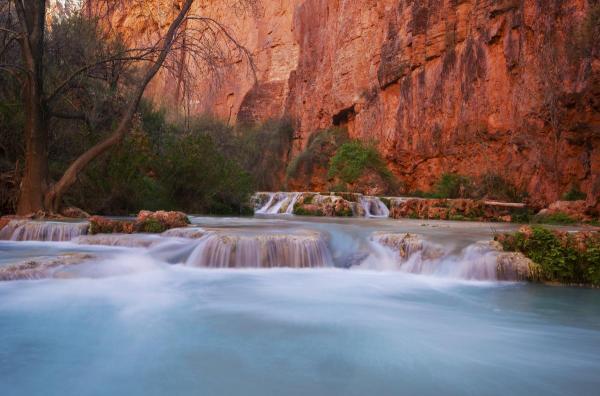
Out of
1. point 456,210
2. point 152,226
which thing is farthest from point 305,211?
point 152,226

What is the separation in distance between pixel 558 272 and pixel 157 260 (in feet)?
17.5

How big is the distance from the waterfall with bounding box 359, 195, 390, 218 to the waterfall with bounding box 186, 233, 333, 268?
10.3m

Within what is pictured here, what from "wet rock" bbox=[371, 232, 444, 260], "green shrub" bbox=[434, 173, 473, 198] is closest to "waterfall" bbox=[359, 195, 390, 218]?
"green shrub" bbox=[434, 173, 473, 198]

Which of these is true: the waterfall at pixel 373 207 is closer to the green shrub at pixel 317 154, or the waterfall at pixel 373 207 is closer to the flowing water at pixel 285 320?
the flowing water at pixel 285 320

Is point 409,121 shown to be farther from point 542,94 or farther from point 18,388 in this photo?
point 18,388

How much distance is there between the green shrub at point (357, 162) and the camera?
25047mm

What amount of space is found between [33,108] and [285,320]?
7620 mm

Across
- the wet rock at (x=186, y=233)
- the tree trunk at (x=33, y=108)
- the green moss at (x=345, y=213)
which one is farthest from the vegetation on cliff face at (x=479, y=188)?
the tree trunk at (x=33, y=108)

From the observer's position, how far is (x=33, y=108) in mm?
9242

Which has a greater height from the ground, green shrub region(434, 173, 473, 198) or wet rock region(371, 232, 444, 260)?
green shrub region(434, 173, 473, 198)

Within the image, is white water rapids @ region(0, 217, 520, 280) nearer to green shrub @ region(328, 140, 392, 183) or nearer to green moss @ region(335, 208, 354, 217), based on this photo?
green moss @ region(335, 208, 354, 217)

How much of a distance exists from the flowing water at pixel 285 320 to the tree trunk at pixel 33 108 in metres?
2.28

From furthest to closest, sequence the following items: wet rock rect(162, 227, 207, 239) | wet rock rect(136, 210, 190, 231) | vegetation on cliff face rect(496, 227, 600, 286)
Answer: wet rock rect(136, 210, 190, 231) < wet rock rect(162, 227, 207, 239) < vegetation on cliff face rect(496, 227, 600, 286)

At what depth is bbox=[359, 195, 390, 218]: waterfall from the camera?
17391 mm
